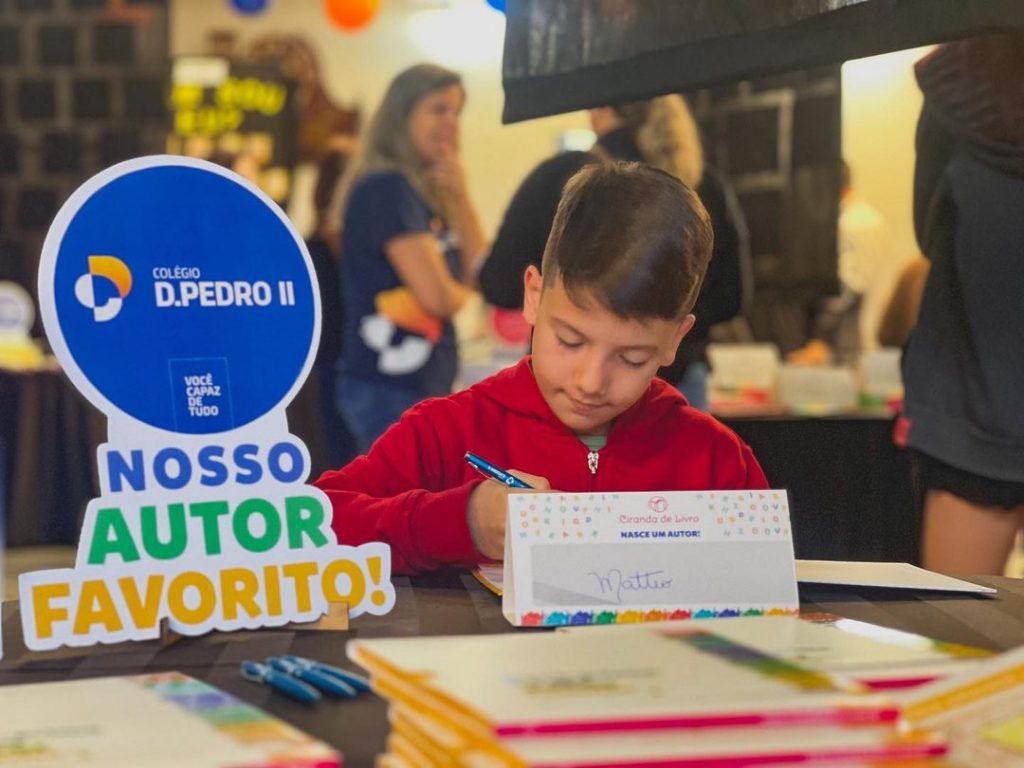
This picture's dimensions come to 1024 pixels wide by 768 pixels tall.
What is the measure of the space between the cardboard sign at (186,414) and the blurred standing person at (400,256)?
2106mm

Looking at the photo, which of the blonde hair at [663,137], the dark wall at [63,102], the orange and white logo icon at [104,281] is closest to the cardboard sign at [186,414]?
the orange and white logo icon at [104,281]

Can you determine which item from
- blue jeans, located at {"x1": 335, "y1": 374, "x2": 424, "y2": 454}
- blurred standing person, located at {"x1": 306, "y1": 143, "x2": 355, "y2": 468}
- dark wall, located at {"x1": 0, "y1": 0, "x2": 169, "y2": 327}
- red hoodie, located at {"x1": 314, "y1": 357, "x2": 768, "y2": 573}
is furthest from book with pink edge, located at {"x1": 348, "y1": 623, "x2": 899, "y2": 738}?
dark wall, located at {"x1": 0, "y1": 0, "x2": 169, "y2": 327}

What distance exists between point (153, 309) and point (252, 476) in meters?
0.17

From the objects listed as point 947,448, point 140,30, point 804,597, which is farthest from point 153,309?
point 140,30

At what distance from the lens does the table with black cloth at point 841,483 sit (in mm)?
2264

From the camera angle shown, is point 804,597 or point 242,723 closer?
point 242,723

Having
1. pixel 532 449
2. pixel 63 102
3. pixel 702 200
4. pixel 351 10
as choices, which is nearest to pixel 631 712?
pixel 532 449

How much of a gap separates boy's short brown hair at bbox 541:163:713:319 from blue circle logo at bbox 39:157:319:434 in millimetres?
326

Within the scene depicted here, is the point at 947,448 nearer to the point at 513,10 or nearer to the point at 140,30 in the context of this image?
the point at 513,10

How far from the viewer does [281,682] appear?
92cm

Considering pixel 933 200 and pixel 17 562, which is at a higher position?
pixel 933 200

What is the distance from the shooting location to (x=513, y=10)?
191cm

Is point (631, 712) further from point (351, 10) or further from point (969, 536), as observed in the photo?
point (351, 10)

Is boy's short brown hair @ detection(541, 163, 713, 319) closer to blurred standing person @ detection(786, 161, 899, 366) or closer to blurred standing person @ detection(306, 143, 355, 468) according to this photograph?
blurred standing person @ detection(306, 143, 355, 468)
